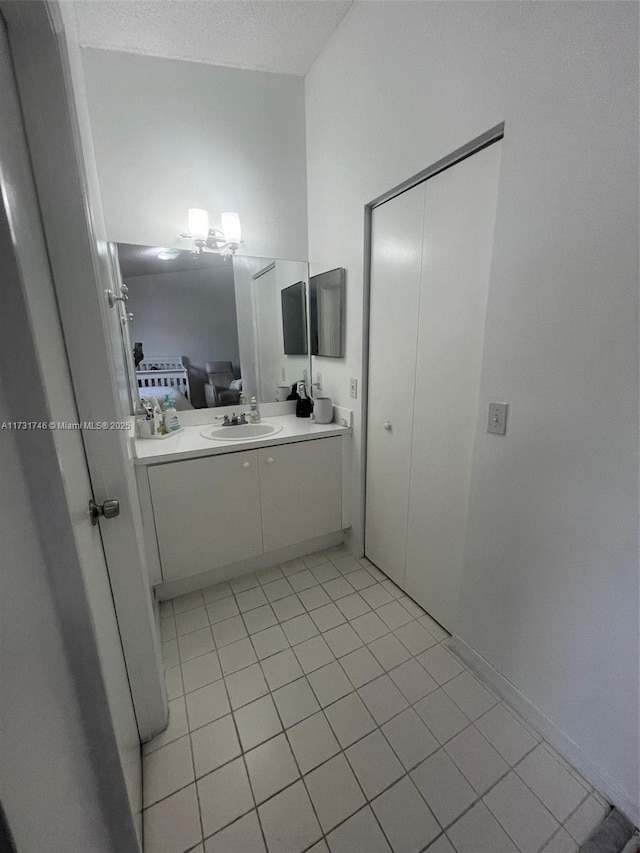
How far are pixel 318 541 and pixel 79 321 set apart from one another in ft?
5.99

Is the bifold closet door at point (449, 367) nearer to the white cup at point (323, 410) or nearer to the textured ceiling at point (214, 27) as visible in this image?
the white cup at point (323, 410)

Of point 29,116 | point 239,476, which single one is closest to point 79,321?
point 29,116

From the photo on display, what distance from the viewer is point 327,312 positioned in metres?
2.07

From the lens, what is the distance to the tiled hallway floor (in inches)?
37.2

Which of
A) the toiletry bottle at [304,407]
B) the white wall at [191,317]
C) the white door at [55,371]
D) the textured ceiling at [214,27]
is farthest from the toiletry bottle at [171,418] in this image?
the textured ceiling at [214,27]

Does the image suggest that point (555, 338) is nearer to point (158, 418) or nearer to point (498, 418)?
point (498, 418)

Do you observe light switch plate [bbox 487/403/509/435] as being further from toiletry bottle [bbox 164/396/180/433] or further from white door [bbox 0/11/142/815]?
toiletry bottle [bbox 164/396/180/433]

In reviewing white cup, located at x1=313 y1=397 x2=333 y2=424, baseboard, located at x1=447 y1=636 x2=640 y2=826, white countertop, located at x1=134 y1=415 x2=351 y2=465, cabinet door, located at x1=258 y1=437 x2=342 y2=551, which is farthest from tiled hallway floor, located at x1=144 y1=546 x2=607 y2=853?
white cup, located at x1=313 y1=397 x2=333 y2=424

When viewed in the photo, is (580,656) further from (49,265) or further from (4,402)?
(49,265)

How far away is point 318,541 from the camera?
2.22 m

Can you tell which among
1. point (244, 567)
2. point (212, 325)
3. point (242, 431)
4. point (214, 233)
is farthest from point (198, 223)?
point (244, 567)

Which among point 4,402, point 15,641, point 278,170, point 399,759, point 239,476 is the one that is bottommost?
point 399,759

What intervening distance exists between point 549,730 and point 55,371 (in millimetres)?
1798

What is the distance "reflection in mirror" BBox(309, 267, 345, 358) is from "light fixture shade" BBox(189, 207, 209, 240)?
2.23 feet
